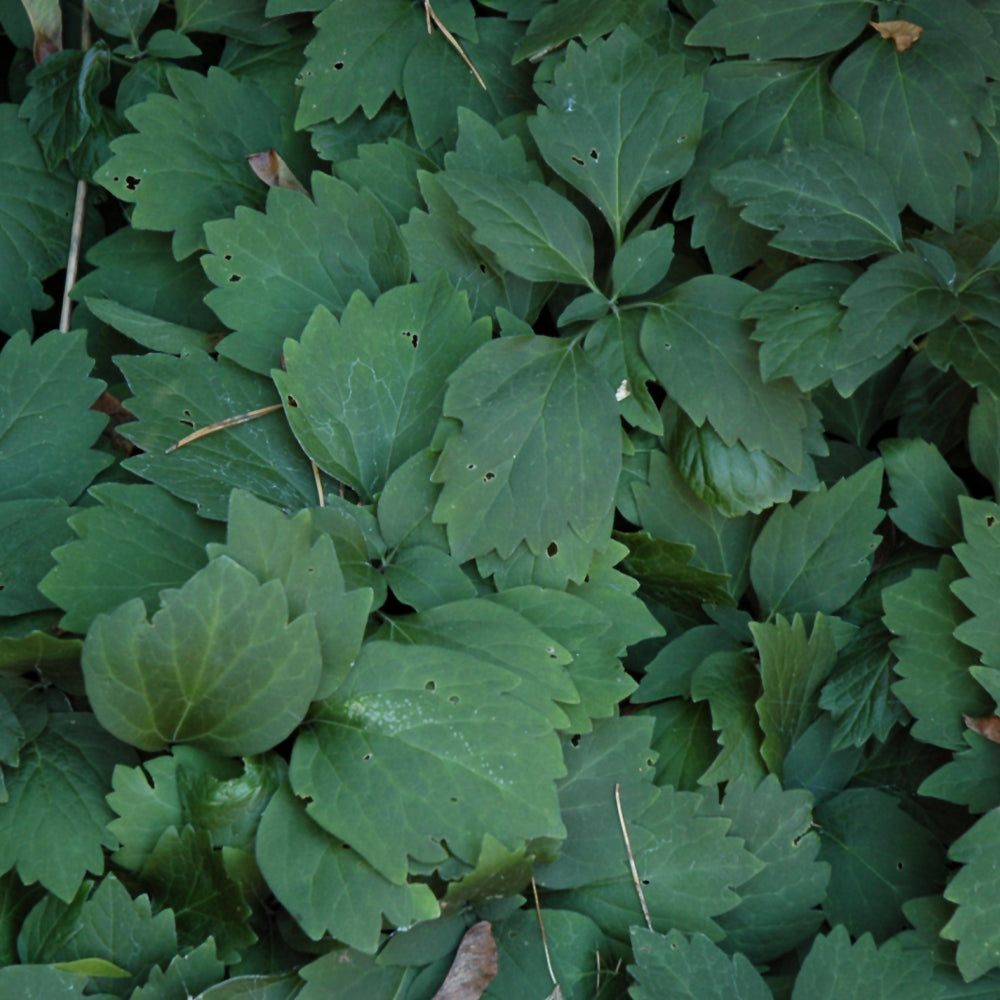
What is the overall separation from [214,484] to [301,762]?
0.37 m

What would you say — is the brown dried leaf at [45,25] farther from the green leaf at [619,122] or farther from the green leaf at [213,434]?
the green leaf at [619,122]

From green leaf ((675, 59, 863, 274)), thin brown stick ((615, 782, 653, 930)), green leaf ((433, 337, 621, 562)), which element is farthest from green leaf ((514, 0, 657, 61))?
thin brown stick ((615, 782, 653, 930))

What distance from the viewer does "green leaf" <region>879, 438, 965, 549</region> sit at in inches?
55.4

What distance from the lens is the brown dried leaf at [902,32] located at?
142cm

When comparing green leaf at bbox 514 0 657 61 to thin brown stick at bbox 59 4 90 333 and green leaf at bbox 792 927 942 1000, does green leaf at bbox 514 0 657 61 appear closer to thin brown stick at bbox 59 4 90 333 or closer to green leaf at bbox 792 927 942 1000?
thin brown stick at bbox 59 4 90 333

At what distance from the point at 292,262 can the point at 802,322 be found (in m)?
0.66

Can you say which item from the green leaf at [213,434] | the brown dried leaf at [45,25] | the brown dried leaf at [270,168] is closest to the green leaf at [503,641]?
the green leaf at [213,434]

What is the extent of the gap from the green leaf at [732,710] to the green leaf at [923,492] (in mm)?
289

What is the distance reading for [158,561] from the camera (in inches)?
49.9

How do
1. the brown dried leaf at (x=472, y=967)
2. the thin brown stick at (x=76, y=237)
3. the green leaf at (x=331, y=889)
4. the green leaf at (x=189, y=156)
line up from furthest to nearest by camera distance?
1. the thin brown stick at (x=76, y=237)
2. the green leaf at (x=189, y=156)
3. the brown dried leaf at (x=472, y=967)
4. the green leaf at (x=331, y=889)

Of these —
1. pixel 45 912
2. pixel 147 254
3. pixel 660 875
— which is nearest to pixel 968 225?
pixel 660 875

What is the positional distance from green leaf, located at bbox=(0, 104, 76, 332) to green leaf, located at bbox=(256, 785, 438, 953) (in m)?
0.92

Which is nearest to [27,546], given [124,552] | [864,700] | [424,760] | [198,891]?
[124,552]

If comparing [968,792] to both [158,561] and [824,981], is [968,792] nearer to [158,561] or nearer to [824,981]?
[824,981]
